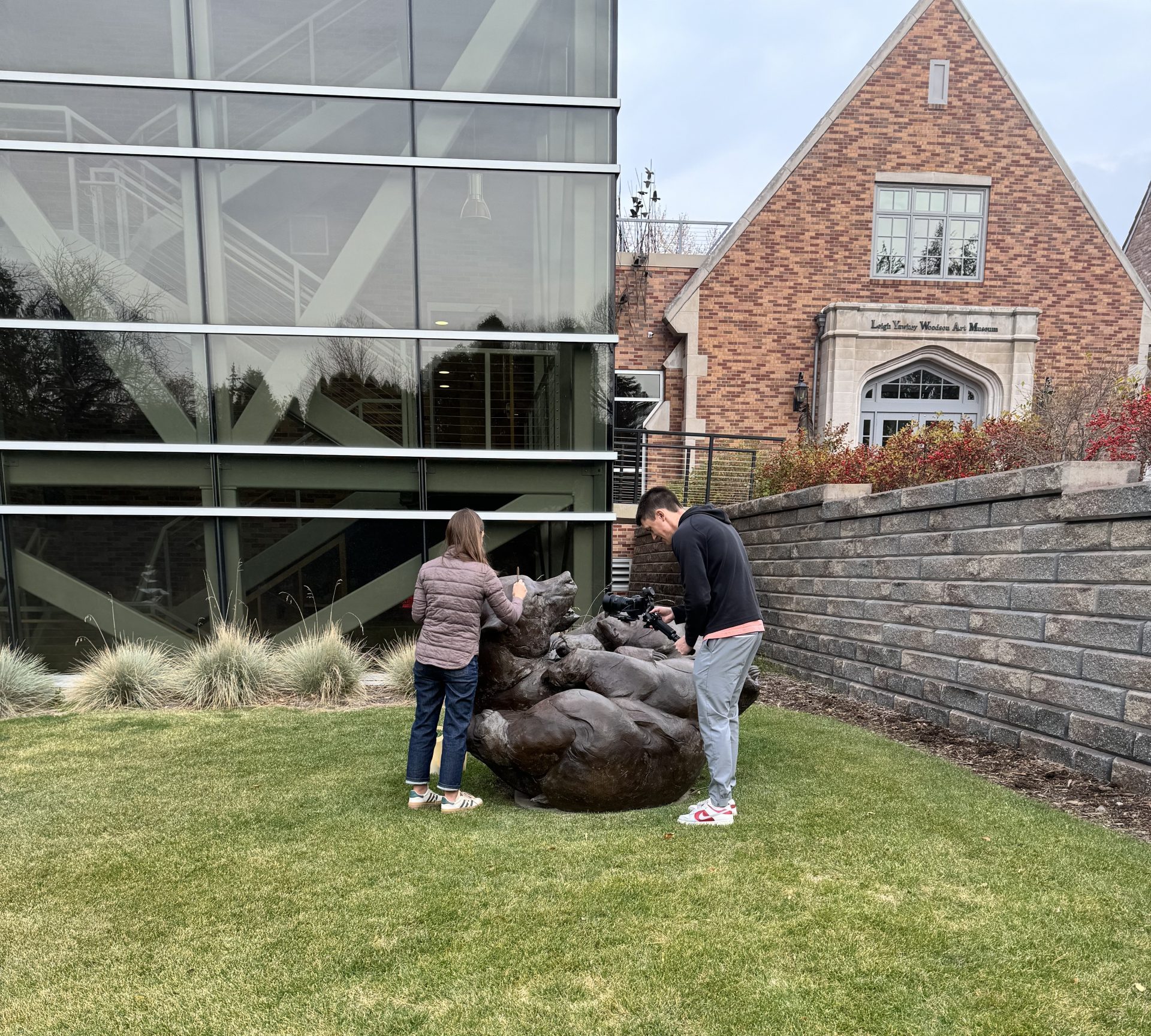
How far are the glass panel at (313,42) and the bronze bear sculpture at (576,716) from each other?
7.49 m

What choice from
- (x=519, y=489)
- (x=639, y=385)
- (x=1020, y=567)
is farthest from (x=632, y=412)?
(x=1020, y=567)

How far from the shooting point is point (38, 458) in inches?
317

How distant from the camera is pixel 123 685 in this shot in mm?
6832

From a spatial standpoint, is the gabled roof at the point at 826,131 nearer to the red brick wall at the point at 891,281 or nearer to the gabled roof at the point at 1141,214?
the red brick wall at the point at 891,281

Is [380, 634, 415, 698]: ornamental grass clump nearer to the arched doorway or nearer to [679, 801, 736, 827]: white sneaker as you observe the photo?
[679, 801, 736, 827]: white sneaker

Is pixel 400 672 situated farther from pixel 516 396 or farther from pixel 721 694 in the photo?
pixel 721 694

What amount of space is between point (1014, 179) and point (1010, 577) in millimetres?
14834

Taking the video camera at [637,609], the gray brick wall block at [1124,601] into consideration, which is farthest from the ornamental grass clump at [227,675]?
the gray brick wall block at [1124,601]

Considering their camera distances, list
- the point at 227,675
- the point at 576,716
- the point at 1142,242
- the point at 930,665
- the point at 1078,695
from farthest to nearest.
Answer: the point at 1142,242 < the point at 227,675 < the point at 930,665 < the point at 1078,695 < the point at 576,716

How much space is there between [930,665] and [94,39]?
37.6ft

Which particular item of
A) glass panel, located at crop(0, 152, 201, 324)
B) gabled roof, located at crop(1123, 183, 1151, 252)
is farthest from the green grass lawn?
gabled roof, located at crop(1123, 183, 1151, 252)

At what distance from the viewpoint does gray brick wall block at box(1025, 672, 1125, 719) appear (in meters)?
3.97

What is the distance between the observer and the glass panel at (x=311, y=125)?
26.7 feet

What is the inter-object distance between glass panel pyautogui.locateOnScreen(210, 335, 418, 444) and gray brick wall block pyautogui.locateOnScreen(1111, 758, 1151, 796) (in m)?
7.31
